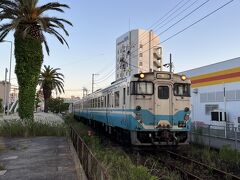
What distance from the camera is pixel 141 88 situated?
13.5m

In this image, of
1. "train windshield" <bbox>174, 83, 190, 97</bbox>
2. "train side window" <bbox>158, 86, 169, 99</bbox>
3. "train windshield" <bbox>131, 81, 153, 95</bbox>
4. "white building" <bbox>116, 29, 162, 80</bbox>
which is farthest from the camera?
"white building" <bbox>116, 29, 162, 80</bbox>

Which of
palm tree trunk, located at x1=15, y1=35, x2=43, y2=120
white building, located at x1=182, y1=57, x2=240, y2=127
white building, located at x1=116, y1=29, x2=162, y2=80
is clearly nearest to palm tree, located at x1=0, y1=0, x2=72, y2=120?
palm tree trunk, located at x1=15, y1=35, x2=43, y2=120

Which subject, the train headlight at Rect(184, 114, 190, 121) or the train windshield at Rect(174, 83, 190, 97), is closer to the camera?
the train headlight at Rect(184, 114, 190, 121)

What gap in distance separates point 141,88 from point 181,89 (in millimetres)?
1773

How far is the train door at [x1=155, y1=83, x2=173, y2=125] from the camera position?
13508 mm

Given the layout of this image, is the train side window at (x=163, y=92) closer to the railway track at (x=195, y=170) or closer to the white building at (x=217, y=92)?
the railway track at (x=195, y=170)

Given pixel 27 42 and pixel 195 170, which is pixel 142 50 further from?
pixel 195 170

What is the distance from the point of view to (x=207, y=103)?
111 feet

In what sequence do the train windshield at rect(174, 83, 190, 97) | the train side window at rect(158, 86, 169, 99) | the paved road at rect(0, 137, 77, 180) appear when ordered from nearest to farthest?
the paved road at rect(0, 137, 77, 180) < the train side window at rect(158, 86, 169, 99) < the train windshield at rect(174, 83, 190, 97)

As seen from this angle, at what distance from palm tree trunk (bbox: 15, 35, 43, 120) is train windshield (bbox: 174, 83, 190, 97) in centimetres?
1173

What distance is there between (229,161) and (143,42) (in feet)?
307

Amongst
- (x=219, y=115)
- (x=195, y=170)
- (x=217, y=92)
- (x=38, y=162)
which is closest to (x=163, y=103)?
(x=195, y=170)

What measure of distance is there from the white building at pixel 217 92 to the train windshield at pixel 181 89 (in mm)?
13529

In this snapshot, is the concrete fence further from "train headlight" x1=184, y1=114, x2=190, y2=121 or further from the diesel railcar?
the diesel railcar
